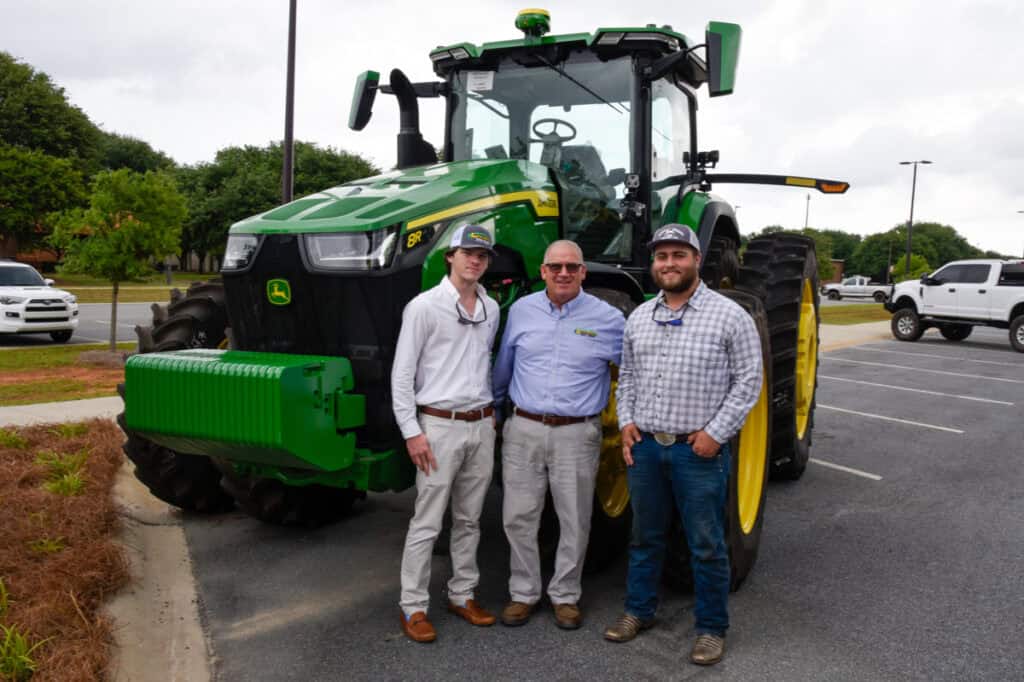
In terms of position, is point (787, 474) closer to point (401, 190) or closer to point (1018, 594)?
point (1018, 594)

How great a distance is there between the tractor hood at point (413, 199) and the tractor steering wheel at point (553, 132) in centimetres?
66

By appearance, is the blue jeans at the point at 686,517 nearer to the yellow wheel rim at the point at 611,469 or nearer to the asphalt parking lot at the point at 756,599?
the asphalt parking lot at the point at 756,599

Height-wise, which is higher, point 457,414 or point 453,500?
point 457,414

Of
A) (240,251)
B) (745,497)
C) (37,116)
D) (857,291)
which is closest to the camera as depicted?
(240,251)

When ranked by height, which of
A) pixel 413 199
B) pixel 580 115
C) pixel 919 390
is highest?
pixel 580 115

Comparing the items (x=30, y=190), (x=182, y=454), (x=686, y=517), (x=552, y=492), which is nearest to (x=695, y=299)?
(x=686, y=517)

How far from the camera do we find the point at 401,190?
4.10 metres

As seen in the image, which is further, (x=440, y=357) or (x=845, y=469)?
(x=845, y=469)

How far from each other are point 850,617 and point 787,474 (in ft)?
8.24

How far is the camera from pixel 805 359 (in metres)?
6.68

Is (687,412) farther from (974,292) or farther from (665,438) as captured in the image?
(974,292)

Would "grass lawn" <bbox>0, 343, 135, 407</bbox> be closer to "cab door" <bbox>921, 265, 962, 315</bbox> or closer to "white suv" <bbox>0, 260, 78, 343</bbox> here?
"white suv" <bbox>0, 260, 78, 343</bbox>

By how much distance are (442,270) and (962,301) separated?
17.7m

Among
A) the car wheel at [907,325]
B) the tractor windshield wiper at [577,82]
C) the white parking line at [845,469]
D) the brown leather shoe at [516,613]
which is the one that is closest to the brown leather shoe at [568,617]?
the brown leather shoe at [516,613]
